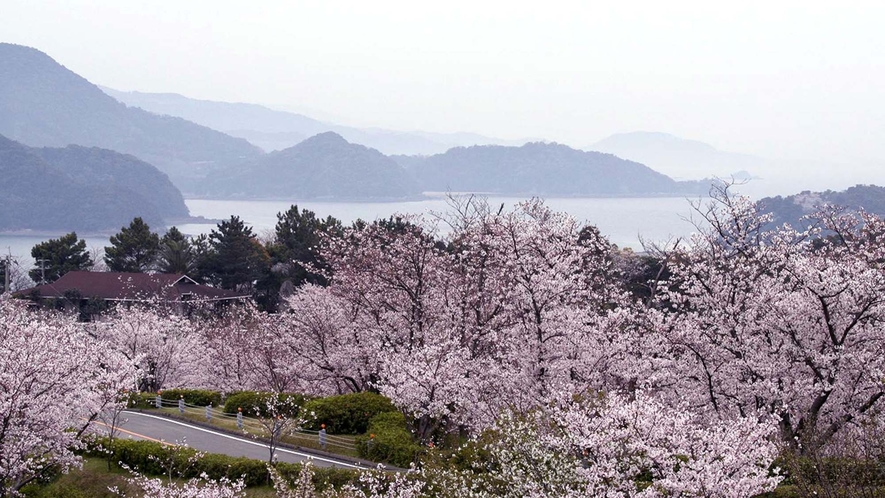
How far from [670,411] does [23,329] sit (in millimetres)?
19634

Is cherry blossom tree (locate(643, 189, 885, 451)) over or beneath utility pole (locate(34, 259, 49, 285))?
over

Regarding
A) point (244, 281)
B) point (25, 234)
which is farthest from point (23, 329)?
point (25, 234)

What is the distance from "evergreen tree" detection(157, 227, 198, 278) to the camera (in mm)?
65250

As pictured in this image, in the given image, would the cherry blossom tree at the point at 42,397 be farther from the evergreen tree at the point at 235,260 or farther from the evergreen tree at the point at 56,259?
the evergreen tree at the point at 56,259

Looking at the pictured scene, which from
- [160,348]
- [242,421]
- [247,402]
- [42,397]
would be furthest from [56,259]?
[42,397]

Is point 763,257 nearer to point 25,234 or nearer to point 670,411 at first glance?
point 670,411

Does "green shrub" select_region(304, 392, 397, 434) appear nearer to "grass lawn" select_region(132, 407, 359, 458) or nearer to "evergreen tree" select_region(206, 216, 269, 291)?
"grass lawn" select_region(132, 407, 359, 458)

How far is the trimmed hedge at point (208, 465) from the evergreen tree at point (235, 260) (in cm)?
3632

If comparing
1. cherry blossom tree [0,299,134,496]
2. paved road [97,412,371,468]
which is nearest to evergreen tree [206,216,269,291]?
paved road [97,412,371,468]

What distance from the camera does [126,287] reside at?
2307 inches

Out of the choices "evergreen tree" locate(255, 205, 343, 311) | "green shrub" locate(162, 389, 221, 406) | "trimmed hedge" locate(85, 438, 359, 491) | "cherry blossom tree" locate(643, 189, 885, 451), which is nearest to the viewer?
"cherry blossom tree" locate(643, 189, 885, 451)

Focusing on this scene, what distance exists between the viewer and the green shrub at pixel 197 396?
104 feet

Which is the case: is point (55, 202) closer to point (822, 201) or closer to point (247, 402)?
point (822, 201)

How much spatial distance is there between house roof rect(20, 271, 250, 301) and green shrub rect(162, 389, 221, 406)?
2505 centimetres
